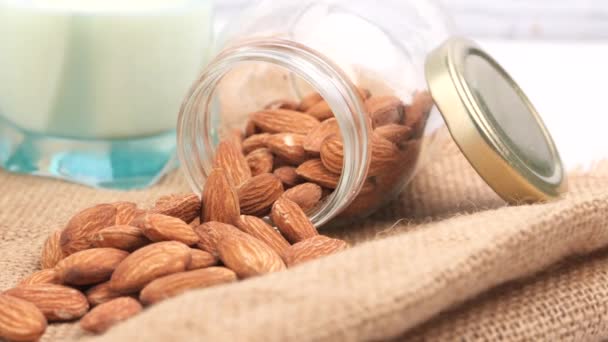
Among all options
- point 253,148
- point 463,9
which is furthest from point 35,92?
point 463,9

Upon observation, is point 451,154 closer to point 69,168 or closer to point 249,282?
point 69,168

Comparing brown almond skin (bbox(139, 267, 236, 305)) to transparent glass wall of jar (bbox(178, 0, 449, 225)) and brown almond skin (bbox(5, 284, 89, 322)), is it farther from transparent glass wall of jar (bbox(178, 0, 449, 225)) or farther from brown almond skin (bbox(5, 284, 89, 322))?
transparent glass wall of jar (bbox(178, 0, 449, 225))

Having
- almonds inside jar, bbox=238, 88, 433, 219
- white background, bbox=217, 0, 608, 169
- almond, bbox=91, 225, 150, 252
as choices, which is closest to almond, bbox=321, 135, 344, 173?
almonds inside jar, bbox=238, 88, 433, 219

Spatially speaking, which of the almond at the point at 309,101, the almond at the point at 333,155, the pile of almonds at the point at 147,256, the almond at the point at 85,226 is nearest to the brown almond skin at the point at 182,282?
the pile of almonds at the point at 147,256

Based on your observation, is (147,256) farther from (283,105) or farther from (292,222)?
(283,105)

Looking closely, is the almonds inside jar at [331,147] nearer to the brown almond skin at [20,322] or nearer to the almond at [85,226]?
the almond at [85,226]

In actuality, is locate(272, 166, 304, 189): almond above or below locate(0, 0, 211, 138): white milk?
below
